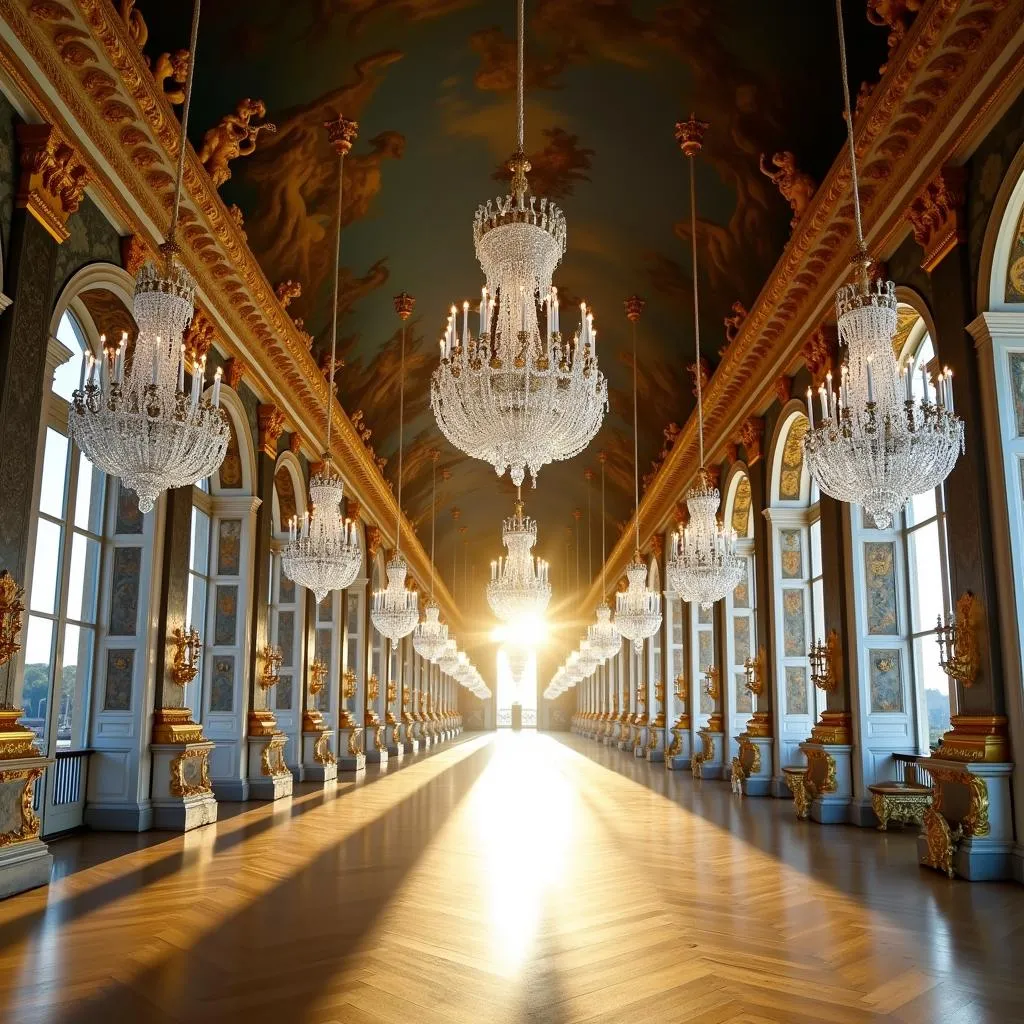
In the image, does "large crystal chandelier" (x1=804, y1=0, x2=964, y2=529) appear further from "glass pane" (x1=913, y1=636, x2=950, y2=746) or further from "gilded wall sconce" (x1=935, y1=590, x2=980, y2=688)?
"glass pane" (x1=913, y1=636, x2=950, y2=746)

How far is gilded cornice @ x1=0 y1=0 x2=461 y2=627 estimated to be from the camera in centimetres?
723

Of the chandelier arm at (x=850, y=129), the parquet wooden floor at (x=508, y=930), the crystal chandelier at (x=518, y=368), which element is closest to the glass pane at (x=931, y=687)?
the parquet wooden floor at (x=508, y=930)

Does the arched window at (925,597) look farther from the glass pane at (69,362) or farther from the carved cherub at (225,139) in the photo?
the glass pane at (69,362)

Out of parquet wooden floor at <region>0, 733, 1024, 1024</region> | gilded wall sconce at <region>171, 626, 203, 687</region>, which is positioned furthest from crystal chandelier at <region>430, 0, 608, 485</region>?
gilded wall sconce at <region>171, 626, 203, 687</region>

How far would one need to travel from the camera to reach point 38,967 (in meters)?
4.79

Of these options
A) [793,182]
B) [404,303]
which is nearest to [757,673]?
[793,182]

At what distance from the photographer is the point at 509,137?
43.3 feet

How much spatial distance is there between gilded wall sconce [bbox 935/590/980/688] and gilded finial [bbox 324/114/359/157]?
8731mm

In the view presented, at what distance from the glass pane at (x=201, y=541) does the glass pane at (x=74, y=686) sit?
3057mm

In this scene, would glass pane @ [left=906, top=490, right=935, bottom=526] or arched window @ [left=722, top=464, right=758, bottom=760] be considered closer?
glass pane @ [left=906, top=490, right=935, bottom=526]

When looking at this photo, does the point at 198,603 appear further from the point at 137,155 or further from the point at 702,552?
the point at 702,552

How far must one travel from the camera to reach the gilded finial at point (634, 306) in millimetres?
16438

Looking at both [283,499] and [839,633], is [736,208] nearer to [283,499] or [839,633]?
[839,633]

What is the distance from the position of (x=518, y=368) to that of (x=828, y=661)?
A: 22.2ft
